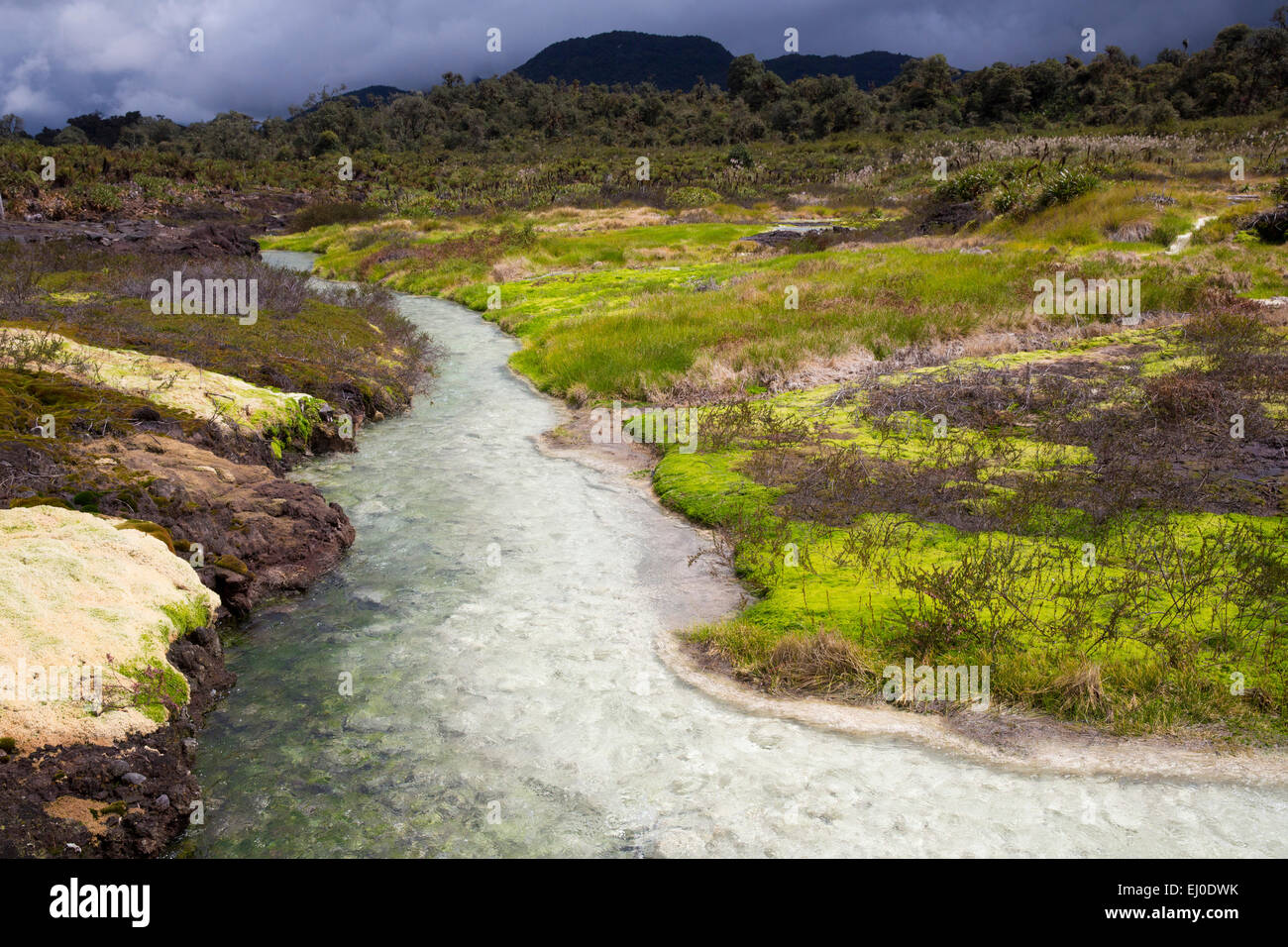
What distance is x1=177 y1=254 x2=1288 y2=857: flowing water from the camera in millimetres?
5906

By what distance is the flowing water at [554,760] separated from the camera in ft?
19.4

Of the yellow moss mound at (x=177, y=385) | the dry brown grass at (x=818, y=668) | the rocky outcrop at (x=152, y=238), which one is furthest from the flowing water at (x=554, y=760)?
the rocky outcrop at (x=152, y=238)

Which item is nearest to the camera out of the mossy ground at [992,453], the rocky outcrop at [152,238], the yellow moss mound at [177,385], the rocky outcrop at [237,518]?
the mossy ground at [992,453]

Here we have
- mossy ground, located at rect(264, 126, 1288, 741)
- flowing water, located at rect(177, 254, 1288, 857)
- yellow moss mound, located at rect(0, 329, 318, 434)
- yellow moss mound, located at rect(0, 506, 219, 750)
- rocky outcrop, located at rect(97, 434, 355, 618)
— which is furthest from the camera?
yellow moss mound, located at rect(0, 329, 318, 434)

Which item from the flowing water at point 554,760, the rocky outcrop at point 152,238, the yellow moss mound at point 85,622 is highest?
the rocky outcrop at point 152,238

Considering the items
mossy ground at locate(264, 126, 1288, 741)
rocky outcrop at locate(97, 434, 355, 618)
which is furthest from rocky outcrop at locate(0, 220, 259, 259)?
rocky outcrop at locate(97, 434, 355, 618)

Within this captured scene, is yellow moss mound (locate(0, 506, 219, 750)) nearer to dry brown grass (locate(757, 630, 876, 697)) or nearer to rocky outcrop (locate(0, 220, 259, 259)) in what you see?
dry brown grass (locate(757, 630, 876, 697))

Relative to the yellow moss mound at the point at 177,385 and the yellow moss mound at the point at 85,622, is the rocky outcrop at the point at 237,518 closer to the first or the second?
the yellow moss mound at the point at 85,622

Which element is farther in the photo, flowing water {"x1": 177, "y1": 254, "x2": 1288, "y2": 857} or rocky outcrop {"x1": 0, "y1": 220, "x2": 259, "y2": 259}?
rocky outcrop {"x1": 0, "y1": 220, "x2": 259, "y2": 259}

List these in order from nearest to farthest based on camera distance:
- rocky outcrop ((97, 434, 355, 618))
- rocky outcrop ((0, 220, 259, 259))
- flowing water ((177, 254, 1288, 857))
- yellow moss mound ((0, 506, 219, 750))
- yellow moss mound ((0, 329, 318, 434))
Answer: flowing water ((177, 254, 1288, 857))
yellow moss mound ((0, 506, 219, 750))
rocky outcrop ((97, 434, 355, 618))
yellow moss mound ((0, 329, 318, 434))
rocky outcrop ((0, 220, 259, 259))

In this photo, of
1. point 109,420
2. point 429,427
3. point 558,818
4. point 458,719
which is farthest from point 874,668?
point 429,427

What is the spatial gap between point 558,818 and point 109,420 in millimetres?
9644

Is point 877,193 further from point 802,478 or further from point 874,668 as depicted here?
point 874,668

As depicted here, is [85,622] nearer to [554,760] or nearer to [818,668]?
[554,760]
